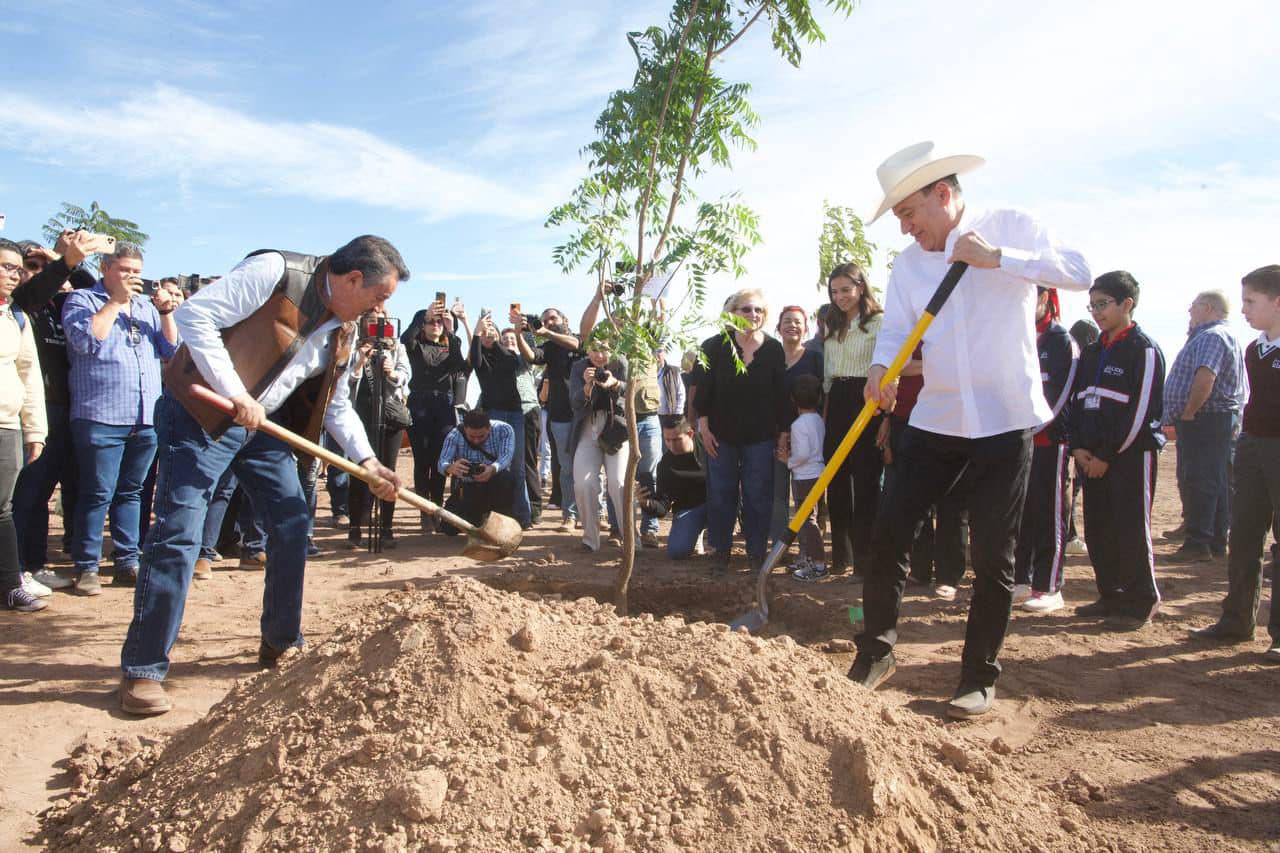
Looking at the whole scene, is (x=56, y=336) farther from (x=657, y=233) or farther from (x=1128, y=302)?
(x=1128, y=302)

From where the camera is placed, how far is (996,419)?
A: 3.50 m

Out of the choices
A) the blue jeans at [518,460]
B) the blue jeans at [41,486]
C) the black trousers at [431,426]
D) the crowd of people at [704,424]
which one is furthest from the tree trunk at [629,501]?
the black trousers at [431,426]

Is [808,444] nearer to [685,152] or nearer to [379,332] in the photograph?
[685,152]

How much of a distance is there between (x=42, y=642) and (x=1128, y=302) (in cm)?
643

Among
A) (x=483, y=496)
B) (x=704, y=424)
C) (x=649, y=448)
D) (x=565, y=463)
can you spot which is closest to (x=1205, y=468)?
(x=704, y=424)

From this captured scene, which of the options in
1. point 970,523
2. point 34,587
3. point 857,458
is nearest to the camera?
point 970,523

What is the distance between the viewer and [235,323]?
369 centimetres

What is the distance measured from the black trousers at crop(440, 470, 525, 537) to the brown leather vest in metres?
3.83

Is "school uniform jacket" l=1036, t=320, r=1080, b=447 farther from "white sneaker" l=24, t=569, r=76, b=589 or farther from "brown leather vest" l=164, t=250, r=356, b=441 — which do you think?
"white sneaker" l=24, t=569, r=76, b=589

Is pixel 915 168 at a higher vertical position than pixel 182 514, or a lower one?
higher

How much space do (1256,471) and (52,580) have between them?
722cm

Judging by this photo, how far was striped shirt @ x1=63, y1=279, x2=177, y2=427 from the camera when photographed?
546 centimetres

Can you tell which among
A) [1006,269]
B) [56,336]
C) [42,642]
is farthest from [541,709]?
[56,336]

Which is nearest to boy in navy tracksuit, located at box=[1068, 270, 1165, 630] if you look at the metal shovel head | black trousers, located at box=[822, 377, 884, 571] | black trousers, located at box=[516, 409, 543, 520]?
black trousers, located at box=[822, 377, 884, 571]
